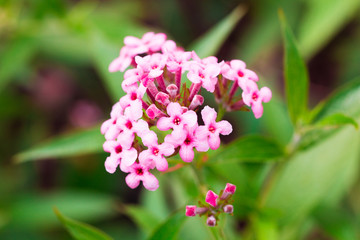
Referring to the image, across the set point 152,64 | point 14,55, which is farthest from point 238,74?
point 14,55

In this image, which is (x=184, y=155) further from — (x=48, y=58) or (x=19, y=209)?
(x=48, y=58)

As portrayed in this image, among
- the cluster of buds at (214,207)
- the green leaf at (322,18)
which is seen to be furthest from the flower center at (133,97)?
the green leaf at (322,18)

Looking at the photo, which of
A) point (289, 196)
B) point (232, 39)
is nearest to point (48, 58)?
point (232, 39)

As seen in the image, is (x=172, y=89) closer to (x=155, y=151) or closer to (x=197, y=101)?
(x=197, y=101)

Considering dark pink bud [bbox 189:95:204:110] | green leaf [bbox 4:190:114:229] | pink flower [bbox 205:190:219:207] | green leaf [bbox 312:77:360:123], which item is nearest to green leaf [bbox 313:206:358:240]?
green leaf [bbox 312:77:360:123]

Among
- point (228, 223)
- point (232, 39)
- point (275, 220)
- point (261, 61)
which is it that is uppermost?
point (232, 39)

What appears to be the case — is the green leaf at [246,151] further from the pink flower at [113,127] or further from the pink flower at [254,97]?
the pink flower at [113,127]
